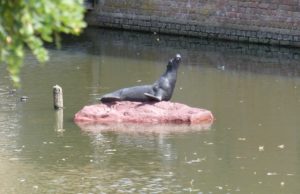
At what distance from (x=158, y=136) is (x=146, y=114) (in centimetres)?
90

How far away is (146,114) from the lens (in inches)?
603

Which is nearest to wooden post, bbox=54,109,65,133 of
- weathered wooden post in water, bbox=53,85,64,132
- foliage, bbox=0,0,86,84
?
weathered wooden post in water, bbox=53,85,64,132

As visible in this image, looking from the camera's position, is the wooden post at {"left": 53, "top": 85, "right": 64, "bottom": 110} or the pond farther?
the wooden post at {"left": 53, "top": 85, "right": 64, "bottom": 110}

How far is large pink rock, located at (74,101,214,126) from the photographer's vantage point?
15.2 meters

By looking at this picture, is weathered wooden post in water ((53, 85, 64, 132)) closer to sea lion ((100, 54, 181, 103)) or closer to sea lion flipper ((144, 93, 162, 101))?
sea lion ((100, 54, 181, 103))

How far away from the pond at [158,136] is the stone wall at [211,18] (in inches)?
103

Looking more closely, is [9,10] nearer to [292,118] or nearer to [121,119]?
[121,119]

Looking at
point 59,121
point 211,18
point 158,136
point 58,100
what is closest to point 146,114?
point 158,136

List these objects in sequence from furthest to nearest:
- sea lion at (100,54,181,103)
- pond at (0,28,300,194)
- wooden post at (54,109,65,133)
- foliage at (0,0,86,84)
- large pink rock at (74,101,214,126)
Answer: sea lion at (100,54,181,103) < large pink rock at (74,101,214,126) < wooden post at (54,109,65,133) < pond at (0,28,300,194) < foliage at (0,0,86,84)

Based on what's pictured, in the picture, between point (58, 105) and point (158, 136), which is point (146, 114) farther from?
point (58, 105)

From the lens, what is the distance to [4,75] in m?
19.7

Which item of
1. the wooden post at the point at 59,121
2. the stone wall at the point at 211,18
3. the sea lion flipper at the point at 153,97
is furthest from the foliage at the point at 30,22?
the stone wall at the point at 211,18

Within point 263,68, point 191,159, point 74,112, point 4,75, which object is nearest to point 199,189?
point 191,159

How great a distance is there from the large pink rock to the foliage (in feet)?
35.4
